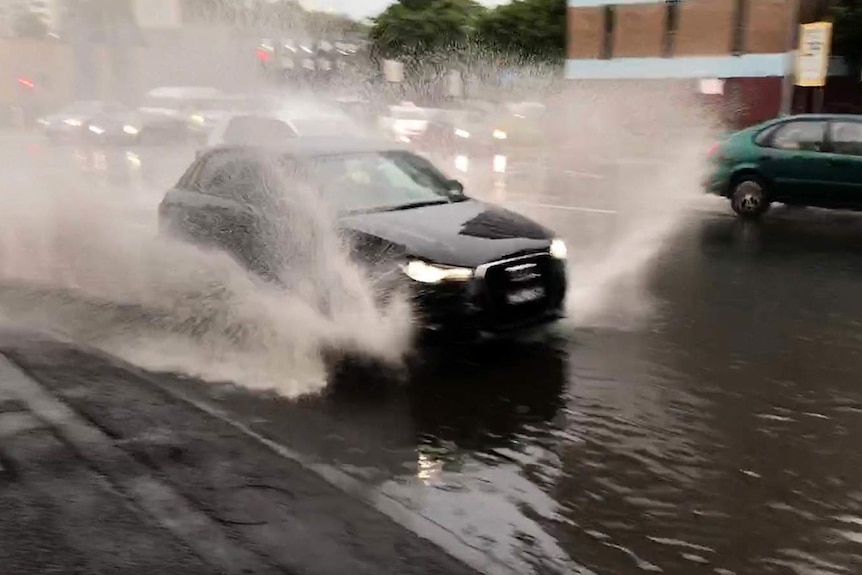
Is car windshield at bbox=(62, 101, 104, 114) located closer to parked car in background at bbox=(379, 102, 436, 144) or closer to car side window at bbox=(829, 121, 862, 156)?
parked car in background at bbox=(379, 102, 436, 144)

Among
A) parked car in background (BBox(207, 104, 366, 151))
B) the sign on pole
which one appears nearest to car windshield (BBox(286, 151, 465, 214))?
parked car in background (BBox(207, 104, 366, 151))

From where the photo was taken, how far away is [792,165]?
42.4 ft

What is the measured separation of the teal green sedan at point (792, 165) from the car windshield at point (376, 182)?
7.10 m

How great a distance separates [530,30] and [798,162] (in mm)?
26336

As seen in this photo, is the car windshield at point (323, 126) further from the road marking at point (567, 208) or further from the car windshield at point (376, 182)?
the car windshield at point (376, 182)

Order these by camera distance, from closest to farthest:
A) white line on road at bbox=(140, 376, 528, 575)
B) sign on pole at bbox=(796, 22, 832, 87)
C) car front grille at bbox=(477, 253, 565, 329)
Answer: white line on road at bbox=(140, 376, 528, 575), car front grille at bbox=(477, 253, 565, 329), sign on pole at bbox=(796, 22, 832, 87)

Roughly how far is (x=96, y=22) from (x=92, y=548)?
11228 mm

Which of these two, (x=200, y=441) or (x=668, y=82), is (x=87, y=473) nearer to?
(x=200, y=441)

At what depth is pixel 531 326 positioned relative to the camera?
6.54 meters

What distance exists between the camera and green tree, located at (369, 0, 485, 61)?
27084mm

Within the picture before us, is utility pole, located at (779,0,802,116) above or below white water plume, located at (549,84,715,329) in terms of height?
above

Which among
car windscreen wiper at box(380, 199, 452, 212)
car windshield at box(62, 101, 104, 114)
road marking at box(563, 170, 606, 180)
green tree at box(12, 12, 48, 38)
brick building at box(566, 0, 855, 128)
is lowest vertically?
road marking at box(563, 170, 606, 180)

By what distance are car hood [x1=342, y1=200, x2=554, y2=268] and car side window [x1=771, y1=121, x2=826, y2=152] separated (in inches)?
296

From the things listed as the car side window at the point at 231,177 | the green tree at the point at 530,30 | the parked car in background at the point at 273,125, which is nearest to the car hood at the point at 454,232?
the car side window at the point at 231,177
